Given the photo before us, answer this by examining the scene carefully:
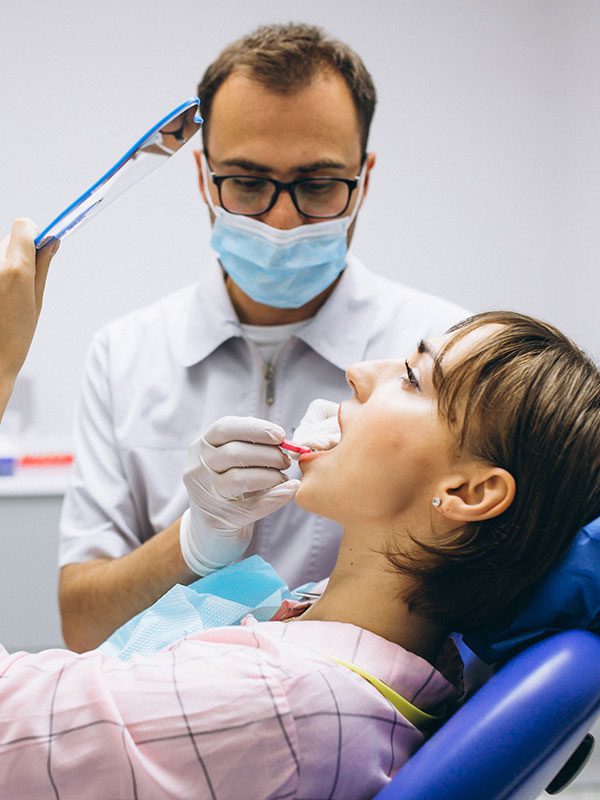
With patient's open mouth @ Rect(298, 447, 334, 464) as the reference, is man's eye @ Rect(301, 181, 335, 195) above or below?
above

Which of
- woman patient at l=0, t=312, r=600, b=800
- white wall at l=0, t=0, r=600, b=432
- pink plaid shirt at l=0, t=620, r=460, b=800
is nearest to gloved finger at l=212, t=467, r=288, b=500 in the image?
woman patient at l=0, t=312, r=600, b=800

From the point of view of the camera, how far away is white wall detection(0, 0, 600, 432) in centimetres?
337

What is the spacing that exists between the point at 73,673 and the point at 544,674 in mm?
510

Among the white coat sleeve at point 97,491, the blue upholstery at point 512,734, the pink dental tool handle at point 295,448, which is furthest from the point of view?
the white coat sleeve at point 97,491

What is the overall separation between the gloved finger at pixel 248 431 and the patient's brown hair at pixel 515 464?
0.27m

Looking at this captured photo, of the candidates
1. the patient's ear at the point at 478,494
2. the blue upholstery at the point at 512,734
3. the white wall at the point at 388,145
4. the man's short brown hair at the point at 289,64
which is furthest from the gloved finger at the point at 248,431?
the white wall at the point at 388,145

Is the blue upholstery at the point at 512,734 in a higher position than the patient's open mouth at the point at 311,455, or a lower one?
lower

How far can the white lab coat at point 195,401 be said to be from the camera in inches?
68.4

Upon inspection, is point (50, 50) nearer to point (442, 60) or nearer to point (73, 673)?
point (442, 60)

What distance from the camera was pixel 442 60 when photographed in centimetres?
363

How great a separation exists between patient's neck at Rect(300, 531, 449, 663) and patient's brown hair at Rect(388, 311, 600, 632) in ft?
0.07

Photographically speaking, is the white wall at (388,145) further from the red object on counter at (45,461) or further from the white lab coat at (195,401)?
the white lab coat at (195,401)

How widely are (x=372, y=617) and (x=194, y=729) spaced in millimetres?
325

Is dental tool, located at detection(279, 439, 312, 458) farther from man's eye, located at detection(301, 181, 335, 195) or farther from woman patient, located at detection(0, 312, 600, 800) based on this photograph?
man's eye, located at detection(301, 181, 335, 195)
